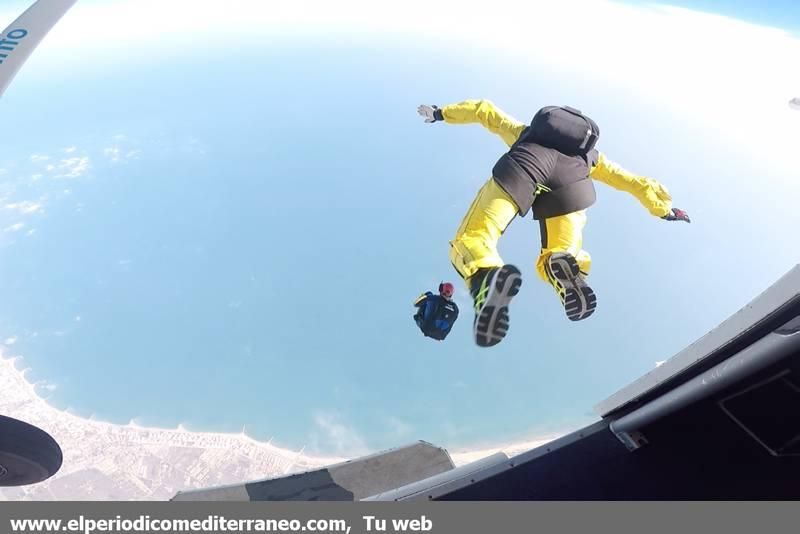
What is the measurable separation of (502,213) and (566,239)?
0.64 metres

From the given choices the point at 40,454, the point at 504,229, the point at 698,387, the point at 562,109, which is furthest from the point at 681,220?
the point at 40,454

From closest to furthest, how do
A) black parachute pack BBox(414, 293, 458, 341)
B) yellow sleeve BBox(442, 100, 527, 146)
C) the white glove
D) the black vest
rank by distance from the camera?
black parachute pack BBox(414, 293, 458, 341) → the black vest → yellow sleeve BBox(442, 100, 527, 146) → the white glove

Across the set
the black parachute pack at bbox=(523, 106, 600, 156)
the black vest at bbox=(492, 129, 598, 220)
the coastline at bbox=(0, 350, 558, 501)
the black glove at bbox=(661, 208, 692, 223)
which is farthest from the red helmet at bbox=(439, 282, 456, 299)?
the coastline at bbox=(0, 350, 558, 501)

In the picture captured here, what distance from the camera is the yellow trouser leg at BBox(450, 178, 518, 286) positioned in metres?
2.76

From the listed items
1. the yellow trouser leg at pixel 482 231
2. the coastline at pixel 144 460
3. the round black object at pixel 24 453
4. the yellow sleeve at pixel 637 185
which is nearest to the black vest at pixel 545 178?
the yellow trouser leg at pixel 482 231

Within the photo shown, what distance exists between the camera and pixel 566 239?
3.36 metres

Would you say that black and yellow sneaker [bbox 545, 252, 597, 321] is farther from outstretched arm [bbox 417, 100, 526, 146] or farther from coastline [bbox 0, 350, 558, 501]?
coastline [bbox 0, 350, 558, 501]

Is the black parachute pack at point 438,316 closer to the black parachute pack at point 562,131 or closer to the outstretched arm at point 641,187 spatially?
the black parachute pack at point 562,131

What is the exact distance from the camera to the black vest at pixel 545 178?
10.4 feet

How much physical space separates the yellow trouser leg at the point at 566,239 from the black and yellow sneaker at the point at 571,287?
158 mm

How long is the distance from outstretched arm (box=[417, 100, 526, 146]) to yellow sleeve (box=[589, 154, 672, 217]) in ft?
2.25

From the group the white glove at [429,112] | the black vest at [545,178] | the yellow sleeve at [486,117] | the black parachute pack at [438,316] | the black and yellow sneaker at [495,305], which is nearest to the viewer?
the black and yellow sneaker at [495,305]
